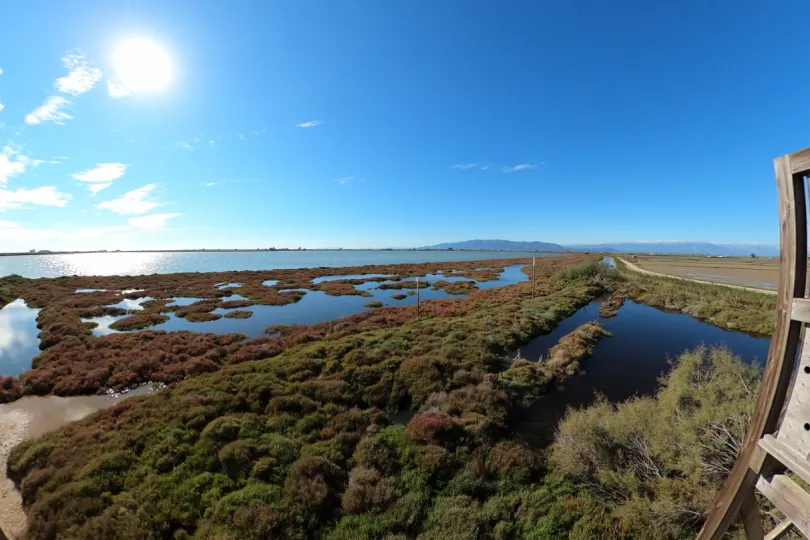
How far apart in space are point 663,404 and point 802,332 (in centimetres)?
957

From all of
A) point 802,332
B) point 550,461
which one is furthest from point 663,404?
point 802,332

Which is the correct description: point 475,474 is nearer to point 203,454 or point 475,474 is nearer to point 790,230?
point 203,454

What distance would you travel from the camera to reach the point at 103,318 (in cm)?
3494

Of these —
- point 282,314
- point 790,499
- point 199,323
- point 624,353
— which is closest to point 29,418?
point 199,323

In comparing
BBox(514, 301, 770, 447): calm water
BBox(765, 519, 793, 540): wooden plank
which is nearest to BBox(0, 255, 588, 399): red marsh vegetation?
BBox(514, 301, 770, 447): calm water

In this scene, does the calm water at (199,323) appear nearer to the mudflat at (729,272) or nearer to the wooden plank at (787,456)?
the wooden plank at (787,456)

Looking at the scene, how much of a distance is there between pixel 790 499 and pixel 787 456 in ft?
1.74

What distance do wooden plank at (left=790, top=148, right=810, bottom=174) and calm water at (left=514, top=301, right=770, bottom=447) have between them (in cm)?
1190

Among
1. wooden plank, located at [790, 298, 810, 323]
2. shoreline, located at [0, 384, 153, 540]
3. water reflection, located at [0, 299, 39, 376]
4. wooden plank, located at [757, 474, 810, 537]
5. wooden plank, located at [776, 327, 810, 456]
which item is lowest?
shoreline, located at [0, 384, 153, 540]

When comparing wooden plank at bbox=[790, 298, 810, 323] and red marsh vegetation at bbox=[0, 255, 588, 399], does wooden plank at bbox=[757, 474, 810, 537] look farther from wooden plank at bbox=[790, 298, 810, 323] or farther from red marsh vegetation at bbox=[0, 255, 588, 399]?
red marsh vegetation at bbox=[0, 255, 588, 399]

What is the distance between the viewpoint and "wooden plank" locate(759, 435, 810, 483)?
2.92m

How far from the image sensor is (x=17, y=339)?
26.8 metres

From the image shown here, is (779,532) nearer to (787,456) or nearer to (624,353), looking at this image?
(787,456)

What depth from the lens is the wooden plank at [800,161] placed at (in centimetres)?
304
